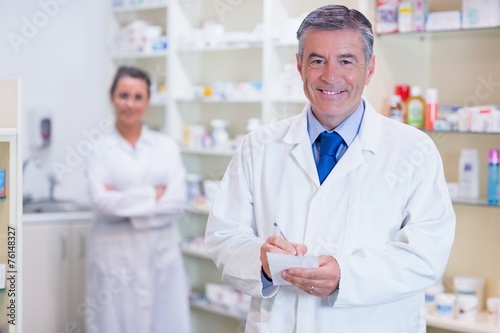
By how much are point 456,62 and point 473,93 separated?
161 millimetres

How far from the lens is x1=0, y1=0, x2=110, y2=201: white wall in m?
4.39

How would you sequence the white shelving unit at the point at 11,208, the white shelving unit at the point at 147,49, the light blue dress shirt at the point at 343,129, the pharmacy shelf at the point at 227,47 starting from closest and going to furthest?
the light blue dress shirt at the point at 343,129, the white shelving unit at the point at 11,208, the pharmacy shelf at the point at 227,47, the white shelving unit at the point at 147,49

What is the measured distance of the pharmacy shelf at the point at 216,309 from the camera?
13.3ft

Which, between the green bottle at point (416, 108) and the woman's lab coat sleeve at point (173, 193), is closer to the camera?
the green bottle at point (416, 108)

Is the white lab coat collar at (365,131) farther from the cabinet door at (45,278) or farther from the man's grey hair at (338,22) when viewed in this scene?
the cabinet door at (45,278)

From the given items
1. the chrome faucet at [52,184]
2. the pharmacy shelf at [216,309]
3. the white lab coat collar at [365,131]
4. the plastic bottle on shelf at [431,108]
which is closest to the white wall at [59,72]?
the chrome faucet at [52,184]

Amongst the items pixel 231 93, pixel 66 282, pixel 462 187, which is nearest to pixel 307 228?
pixel 462 187

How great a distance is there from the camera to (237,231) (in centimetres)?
182

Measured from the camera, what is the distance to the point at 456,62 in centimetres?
311

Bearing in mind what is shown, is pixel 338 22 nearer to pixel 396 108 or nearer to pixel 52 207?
pixel 396 108

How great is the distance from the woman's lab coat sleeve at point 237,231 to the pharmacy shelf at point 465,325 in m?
1.36

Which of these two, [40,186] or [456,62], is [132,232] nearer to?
[40,186]

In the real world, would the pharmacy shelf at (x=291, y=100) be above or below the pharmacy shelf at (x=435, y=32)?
below

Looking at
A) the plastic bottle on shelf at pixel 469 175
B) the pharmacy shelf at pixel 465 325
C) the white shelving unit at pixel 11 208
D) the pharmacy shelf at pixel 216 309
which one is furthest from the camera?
the pharmacy shelf at pixel 216 309
